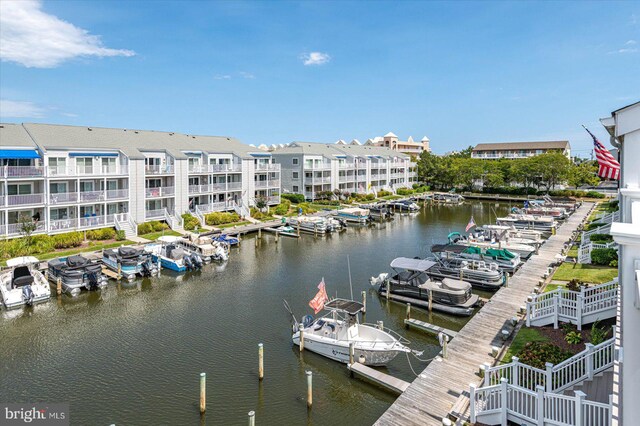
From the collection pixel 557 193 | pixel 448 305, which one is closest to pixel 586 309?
pixel 448 305

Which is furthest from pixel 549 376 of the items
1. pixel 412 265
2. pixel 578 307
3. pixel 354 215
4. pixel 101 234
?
pixel 354 215

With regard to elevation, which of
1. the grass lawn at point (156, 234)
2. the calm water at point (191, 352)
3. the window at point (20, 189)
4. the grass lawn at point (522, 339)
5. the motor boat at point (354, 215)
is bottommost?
the calm water at point (191, 352)

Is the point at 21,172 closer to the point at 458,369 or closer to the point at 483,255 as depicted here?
the point at 458,369

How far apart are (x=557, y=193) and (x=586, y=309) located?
3029 inches

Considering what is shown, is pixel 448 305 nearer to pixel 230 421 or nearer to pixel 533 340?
pixel 533 340

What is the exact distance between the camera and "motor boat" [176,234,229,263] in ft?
121

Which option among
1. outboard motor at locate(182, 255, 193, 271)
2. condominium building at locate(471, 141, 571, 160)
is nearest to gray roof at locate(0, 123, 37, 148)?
outboard motor at locate(182, 255, 193, 271)

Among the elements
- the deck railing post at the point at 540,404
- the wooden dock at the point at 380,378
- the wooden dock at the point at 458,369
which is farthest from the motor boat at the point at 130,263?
the deck railing post at the point at 540,404

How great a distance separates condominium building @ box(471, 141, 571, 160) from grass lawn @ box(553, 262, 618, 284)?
108m

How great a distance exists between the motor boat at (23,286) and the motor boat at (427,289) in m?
21.8

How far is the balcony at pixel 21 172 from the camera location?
34.7 metres

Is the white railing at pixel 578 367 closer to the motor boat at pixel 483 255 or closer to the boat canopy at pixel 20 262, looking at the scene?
the motor boat at pixel 483 255

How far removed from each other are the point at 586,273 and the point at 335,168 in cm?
5459

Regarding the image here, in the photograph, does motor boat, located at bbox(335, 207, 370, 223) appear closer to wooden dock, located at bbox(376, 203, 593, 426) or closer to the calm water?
the calm water
